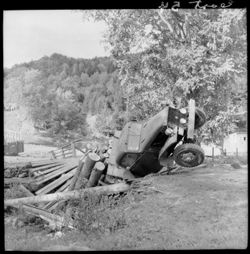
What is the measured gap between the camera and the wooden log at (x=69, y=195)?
489 centimetres

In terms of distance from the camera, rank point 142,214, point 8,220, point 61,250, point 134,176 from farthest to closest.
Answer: point 134,176 → point 142,214 → point 8,220 → point 61,250

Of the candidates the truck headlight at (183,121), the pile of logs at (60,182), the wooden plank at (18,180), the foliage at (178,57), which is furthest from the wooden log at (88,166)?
the truck headlight at (183,121)

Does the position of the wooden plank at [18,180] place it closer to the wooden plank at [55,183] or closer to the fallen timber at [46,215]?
the wooden plank at [55,183]

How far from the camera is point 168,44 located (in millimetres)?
5207

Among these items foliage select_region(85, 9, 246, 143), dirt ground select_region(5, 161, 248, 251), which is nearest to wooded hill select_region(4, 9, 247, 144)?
foliage select_region(85, 9, 246, 143)

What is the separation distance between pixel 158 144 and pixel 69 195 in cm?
128

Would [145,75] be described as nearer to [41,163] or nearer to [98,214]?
[41,163]

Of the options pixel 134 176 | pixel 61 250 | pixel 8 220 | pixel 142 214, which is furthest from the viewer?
pixel 134 176

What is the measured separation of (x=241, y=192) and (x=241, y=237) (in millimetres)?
577

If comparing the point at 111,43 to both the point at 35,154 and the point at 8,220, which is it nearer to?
the point at 35,154

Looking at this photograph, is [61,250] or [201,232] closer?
[61,250]

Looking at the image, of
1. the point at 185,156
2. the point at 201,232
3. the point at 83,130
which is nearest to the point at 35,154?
the point at 83,130

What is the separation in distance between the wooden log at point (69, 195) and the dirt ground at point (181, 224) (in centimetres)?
31

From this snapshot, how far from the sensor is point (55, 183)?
5508mm
